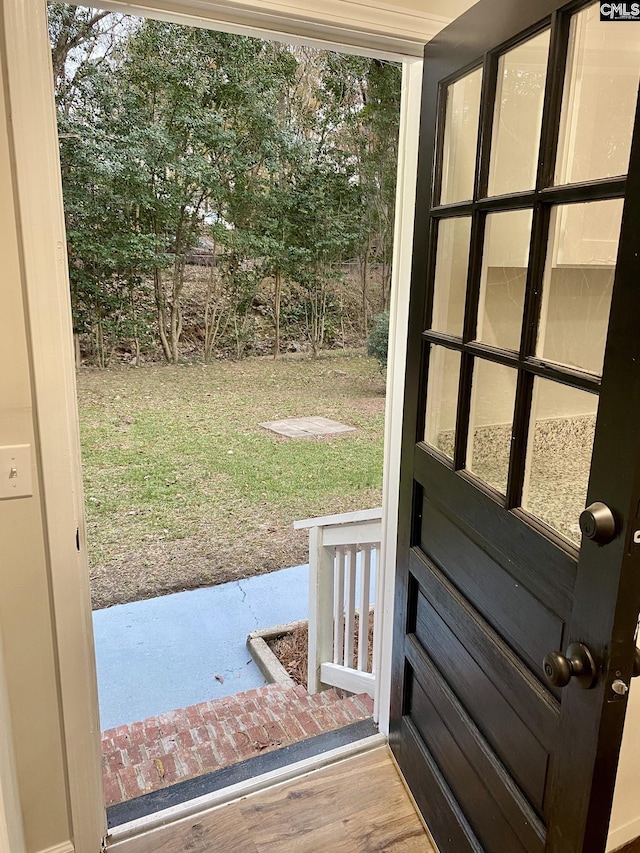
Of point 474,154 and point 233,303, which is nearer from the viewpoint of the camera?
point 474,154

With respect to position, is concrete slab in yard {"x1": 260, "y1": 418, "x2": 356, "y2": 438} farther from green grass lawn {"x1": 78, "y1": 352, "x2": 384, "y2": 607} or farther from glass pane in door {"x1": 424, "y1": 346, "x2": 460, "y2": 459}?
glass pane in door {"x1": 424, "y1": 346, "x2": 460, "y2": 459}

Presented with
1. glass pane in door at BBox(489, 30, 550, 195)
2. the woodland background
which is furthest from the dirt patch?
the woodland background

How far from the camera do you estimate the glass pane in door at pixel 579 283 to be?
0.87 metres

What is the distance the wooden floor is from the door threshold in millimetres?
21

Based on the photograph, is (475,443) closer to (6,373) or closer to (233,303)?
(6,373)

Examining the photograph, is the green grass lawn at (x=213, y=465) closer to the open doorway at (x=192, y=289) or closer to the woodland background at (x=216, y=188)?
the open doorway at (x=192, y=289)

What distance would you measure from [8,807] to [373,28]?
1.72 meters

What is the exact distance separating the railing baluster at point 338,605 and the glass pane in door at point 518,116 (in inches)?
73.1

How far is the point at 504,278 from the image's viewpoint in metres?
1.12

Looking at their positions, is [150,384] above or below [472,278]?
below

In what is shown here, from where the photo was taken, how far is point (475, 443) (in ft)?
4.03

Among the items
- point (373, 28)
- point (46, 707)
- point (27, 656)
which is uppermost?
point (373, 28)

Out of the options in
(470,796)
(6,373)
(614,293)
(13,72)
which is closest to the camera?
(614,293)

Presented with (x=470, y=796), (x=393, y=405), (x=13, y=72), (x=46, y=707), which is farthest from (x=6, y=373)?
(x=470, y=796)
